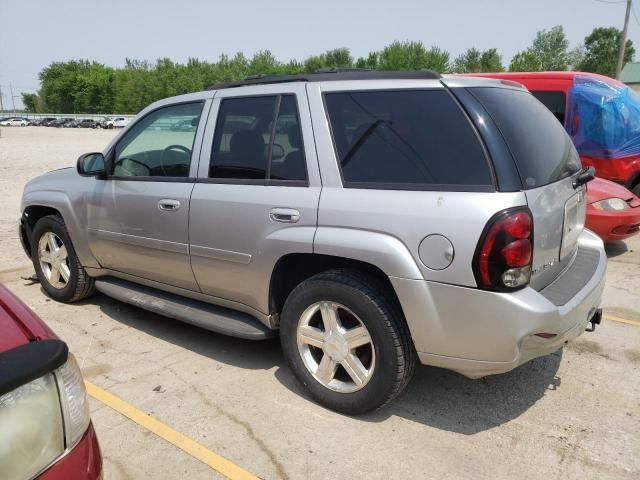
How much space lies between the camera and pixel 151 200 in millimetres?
3801

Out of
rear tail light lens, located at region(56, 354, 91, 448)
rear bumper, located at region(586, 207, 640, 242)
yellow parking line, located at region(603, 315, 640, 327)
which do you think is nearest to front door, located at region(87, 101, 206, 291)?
rear tail light lens, located at region(56, 354, 91, 448)

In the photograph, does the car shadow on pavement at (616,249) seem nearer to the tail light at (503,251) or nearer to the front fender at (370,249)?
the tail light at (503,251)

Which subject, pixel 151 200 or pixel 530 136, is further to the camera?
pixel 151 200

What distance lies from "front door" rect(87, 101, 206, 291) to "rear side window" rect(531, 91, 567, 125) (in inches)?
219

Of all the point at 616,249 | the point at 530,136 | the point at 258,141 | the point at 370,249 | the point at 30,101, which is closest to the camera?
the point at 370,249

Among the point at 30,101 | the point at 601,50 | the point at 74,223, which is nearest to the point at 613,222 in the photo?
the point at 74,223

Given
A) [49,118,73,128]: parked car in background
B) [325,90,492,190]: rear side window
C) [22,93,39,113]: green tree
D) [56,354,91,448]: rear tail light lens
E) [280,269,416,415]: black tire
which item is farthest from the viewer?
[22,93,39,113]: green tree

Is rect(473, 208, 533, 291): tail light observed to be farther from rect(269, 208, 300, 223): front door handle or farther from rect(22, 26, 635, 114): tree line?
rect(22, 26, 635, 114): tree line

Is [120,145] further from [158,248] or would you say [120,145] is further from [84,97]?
[84,97]

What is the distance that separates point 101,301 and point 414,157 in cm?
356

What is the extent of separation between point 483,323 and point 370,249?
26.1 inches

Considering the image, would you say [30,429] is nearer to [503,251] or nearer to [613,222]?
[503,251]

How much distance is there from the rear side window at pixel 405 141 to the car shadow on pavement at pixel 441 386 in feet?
4.46

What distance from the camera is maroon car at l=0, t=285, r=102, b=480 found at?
1.44 metres
